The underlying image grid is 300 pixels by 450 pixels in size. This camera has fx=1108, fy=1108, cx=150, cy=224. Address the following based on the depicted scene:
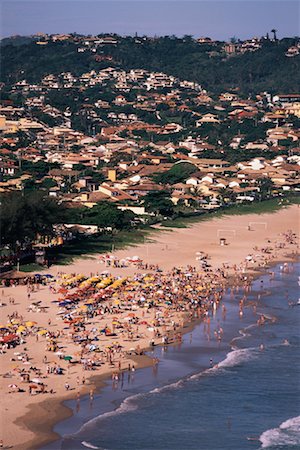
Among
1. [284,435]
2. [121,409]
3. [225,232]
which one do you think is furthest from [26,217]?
[284,435]

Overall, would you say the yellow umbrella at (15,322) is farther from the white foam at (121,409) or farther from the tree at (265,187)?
the tree at (265,187)

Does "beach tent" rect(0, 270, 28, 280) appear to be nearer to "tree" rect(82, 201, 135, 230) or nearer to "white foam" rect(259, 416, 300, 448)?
"tree" rect(82, 201, 135, 230)

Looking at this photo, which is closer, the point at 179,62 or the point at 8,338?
the point at 8,338

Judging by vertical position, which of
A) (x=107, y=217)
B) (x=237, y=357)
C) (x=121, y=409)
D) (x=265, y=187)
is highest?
(x=265, y=187)

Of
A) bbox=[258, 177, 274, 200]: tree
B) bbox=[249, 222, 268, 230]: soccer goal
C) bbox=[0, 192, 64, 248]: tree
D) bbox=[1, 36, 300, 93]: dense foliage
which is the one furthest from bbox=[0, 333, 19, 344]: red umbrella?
bbox=[1, 36, 300, 93]: dense foliage

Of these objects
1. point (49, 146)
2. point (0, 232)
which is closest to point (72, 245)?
point (0, 232)

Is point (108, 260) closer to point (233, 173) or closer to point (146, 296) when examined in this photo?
point (146, 296)

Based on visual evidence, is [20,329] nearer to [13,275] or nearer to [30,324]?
[30,324]
